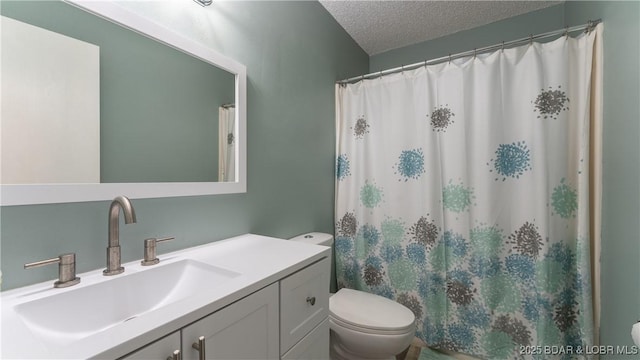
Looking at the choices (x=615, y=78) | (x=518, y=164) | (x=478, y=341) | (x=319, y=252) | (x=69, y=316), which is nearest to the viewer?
(x=69, y=316)

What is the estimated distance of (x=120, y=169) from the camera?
2.67 feet

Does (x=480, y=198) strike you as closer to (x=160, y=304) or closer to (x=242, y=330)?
(x=242, y=330)

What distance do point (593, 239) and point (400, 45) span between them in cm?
202

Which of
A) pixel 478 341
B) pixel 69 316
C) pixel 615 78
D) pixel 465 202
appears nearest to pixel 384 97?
pixel 465 202

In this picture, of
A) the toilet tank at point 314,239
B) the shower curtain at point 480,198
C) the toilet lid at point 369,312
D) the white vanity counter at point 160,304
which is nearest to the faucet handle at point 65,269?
the white vanity counter at point 160,304

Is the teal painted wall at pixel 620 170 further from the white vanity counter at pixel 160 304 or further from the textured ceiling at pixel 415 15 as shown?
the white vanity counter at pixel 160 304

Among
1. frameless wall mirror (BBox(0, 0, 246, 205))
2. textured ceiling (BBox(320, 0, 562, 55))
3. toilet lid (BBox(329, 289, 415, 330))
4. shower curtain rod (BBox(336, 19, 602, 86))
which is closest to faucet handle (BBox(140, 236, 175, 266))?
frameless wall mirror (BBox(0, 0, 246, 205))

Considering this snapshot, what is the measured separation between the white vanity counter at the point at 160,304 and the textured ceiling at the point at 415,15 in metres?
1.82

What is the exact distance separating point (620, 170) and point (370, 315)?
4.29ft

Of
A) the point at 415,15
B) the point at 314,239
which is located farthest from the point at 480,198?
the point at 415,15

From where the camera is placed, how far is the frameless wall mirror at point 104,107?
643 mm

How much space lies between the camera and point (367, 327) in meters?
1.28

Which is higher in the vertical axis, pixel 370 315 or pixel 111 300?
pixel 111 300

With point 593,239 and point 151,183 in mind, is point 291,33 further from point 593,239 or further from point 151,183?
point 593,239
